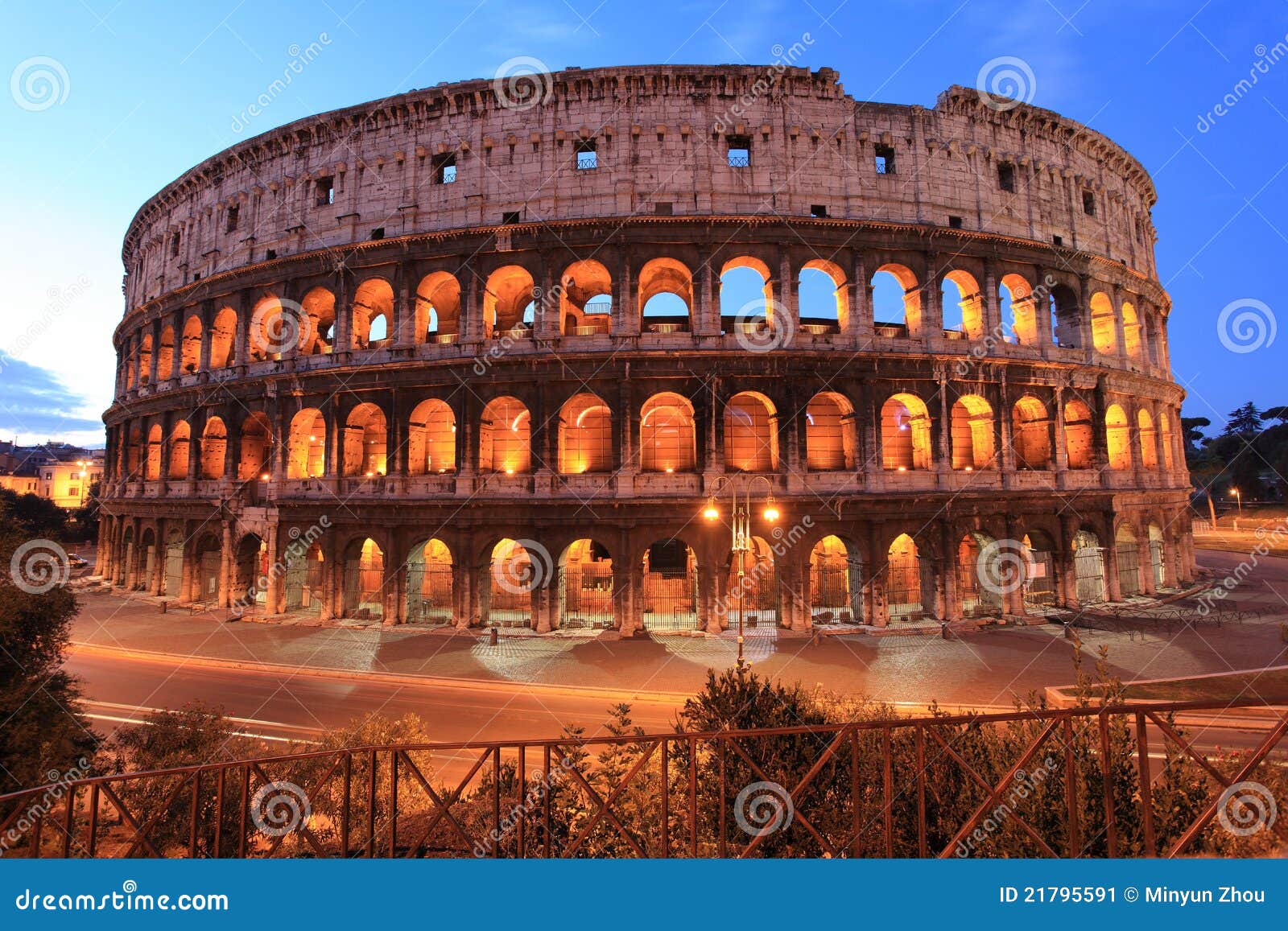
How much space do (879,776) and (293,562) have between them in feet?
74.6

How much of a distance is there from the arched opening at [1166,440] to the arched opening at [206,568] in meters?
41.8

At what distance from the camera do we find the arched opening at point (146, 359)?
90.5 ft

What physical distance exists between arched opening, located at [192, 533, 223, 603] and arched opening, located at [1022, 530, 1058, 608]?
3284 centimetres

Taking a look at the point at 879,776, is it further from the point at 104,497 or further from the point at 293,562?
the point at 104,497

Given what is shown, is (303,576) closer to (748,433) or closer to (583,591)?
(583,591)

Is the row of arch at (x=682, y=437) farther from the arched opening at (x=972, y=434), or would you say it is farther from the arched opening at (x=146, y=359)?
the arched opening at (x=146, y=359)

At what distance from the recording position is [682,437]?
21.0m

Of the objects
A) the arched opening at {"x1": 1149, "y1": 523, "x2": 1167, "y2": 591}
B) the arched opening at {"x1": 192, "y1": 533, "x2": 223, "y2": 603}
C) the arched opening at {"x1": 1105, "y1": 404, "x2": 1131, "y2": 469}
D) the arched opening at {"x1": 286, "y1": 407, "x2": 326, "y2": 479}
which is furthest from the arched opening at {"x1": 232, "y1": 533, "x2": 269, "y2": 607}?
the arched opening at {"x1": 1149, "y1": 523, "x2": 1167, "y2": 591}

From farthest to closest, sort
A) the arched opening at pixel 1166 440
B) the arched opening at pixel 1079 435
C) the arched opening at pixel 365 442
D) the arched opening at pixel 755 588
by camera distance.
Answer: the arched opening at pixel 1166 440
the arched opening at pixel 1079 435
the arched opening at pixel 365 442
the arched opening at pixel 755 588

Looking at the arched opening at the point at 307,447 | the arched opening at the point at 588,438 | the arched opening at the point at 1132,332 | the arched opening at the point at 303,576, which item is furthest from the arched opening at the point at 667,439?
the arched opening at the point at 1132,332

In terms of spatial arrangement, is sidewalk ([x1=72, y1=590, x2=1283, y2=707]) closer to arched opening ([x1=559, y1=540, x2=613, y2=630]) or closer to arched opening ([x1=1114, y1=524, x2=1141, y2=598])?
arched opening ([x1=559, y1=540, x2=613, y2=630])

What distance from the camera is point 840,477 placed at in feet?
63.4

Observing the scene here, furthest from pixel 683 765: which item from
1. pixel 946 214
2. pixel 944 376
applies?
pixel 946 214

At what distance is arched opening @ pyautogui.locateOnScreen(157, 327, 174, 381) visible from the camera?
27203 millimetres
